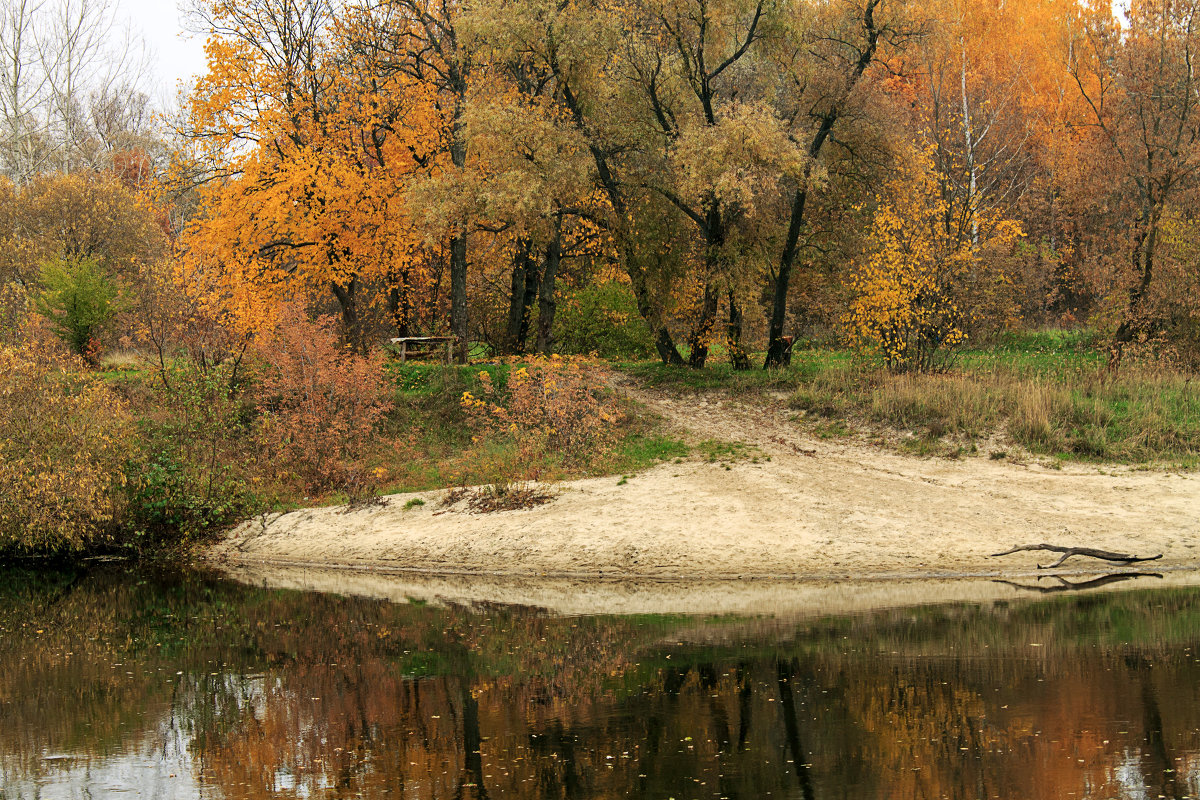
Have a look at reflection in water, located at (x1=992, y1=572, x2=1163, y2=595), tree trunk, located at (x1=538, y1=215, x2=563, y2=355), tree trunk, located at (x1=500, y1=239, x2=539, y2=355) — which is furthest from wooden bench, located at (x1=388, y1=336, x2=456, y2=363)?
reflection in water, located at (x1=992, y1=572, x2=1163, y2=595)

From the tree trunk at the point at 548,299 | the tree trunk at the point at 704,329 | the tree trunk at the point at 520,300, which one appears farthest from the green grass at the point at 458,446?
the tree trunk at the point at 520,300

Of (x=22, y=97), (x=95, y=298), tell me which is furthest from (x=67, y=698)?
(x=22, y=97)

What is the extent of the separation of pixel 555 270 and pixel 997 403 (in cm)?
1272

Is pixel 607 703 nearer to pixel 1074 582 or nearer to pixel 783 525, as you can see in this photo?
pixel 783 525

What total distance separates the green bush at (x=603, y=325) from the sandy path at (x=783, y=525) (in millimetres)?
11064

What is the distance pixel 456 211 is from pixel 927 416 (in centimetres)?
1198

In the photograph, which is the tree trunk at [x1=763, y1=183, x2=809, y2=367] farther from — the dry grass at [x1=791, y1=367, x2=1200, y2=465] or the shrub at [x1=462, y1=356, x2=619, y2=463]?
the shrub at [x1=462, y1=356, x2=619, y2=463]

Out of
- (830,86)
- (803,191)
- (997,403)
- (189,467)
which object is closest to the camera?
(189,467)

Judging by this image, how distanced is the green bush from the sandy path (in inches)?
436

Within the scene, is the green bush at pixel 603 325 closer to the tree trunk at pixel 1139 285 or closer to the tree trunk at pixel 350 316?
the tree trunk at pixel 350 316

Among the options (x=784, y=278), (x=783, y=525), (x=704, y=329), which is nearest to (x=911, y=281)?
(x=784, y=278)

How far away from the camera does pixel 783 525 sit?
65.2 ft

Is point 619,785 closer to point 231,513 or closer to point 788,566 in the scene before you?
point 788,566

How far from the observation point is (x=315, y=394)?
2541 cm
